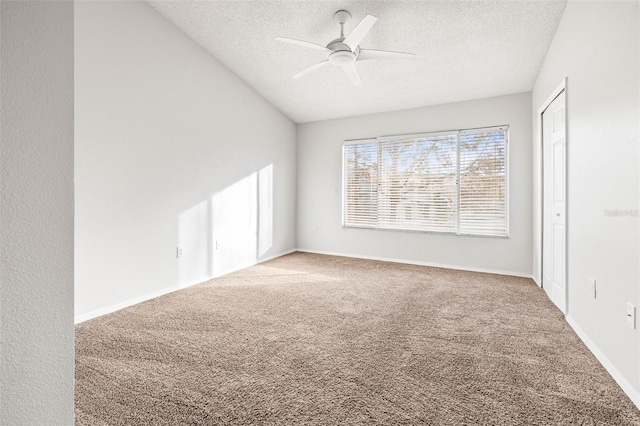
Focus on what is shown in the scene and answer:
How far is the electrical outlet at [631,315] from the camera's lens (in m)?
1.70

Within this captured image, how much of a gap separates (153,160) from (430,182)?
3793 millimetres

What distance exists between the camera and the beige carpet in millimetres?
1546

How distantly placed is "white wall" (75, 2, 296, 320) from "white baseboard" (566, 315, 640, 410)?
Answer: 12.4ft

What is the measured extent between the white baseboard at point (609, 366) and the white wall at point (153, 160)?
12.4 feet

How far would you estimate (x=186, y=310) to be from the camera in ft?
9.71

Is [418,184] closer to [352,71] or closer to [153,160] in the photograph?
[352,71]

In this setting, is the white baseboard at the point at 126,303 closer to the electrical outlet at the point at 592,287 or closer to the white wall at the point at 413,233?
the white wall at the point at 413,233

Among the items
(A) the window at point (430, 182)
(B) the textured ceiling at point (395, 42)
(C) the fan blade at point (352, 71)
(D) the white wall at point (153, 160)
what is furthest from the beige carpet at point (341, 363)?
(B) the textured ceiling at point (395, 42)

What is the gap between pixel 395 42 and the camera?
3469 mm

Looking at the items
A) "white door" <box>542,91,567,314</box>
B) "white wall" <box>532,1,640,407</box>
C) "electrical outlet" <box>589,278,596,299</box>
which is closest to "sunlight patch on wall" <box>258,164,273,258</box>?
"white door" <box>542,91,567,314</box>

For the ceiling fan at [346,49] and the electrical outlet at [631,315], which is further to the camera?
the ceiling fan at [346,49]

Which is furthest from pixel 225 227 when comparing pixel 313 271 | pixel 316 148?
pixel 316 148

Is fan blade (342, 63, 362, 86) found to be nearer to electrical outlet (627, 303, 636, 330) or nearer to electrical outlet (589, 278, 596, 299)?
electrical outlet (589, 278, 596, 299)

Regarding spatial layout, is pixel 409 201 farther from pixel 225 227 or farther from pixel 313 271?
pixel 225 227
